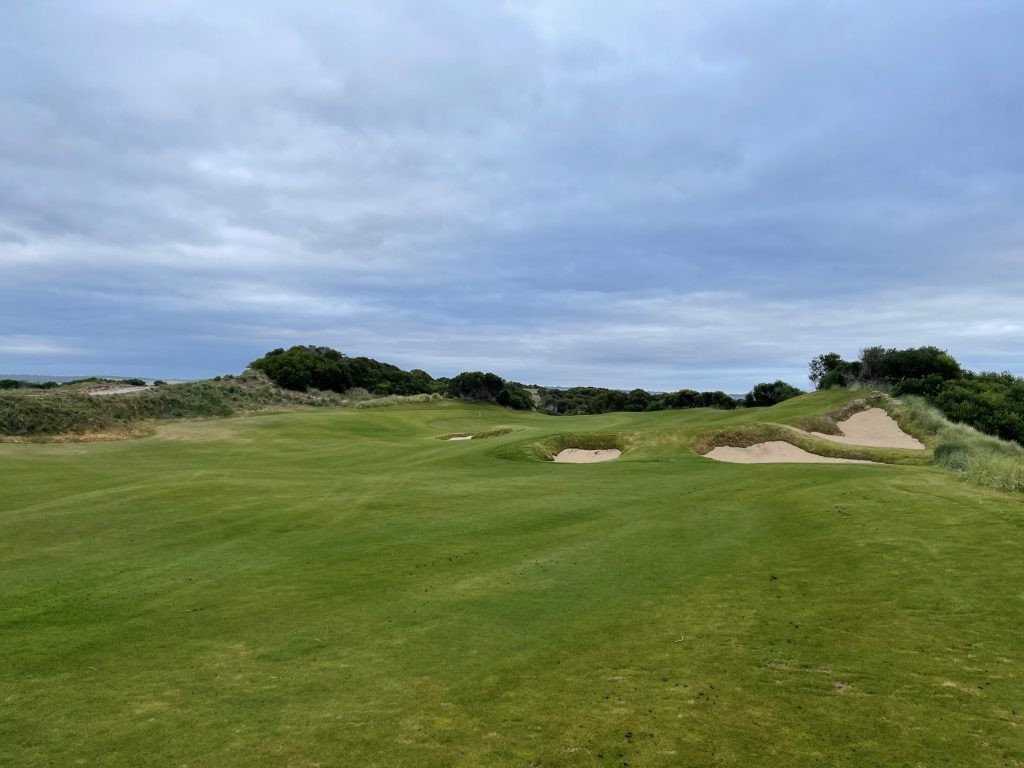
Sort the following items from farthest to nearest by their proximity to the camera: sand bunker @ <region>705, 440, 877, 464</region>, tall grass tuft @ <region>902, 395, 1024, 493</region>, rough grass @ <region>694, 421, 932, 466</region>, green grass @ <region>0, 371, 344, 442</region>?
1. green grass @ <region>0, 371, 344, 442</region>
2. sand bunker @ <region>705, 440, 877, 464</region>
3. rough grass @ <region>694, 421, 932, 466</region>
4. tall grass tuft @ <region>902, 395, 1024, 493</region>

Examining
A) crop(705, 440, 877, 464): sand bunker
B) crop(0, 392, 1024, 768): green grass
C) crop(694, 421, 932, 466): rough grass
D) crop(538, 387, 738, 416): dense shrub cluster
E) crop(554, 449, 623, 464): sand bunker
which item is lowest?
crop(0, 392, 1024, 768): green grass

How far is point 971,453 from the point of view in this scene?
2252cm

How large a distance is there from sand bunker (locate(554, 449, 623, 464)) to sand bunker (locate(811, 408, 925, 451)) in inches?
413

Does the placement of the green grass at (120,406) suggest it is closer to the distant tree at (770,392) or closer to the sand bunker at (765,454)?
the sand bunker at (765,454)

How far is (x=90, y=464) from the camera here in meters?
28.4

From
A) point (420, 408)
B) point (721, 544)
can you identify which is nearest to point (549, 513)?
point (721, 544)

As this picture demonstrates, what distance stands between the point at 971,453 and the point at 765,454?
854 cm

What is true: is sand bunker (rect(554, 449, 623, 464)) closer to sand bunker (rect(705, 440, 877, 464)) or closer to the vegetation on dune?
sand bunker (rect(705, 440, 877, 464))

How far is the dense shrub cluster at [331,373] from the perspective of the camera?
3356 inches

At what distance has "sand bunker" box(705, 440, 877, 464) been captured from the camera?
29016 millimetres

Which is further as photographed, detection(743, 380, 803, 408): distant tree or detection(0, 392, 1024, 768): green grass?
detection(743, 380, 803, 408): distant tree

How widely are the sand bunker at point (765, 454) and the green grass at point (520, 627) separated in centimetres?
856

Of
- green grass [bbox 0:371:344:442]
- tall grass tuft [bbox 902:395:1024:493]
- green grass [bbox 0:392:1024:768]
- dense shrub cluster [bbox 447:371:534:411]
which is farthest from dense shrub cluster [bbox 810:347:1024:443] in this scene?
green grass [bbox 0:371:344:442]

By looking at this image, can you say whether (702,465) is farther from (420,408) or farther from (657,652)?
(420,408)
